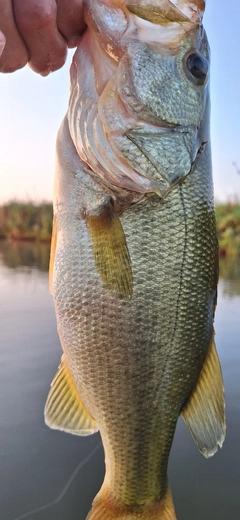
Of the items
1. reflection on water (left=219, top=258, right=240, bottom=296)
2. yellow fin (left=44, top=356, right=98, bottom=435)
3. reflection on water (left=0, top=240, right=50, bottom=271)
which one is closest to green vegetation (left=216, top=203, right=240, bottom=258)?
reflection on water (left=219, top=258, right=240, bottom=296)

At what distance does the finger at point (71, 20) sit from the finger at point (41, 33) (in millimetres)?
28

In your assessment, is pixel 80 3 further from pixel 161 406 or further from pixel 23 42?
pixel 161 406

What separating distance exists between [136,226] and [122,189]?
5.6 inches

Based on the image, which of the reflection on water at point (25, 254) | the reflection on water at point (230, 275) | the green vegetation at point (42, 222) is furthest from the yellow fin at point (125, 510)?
the green vegetation at point (42, 222)

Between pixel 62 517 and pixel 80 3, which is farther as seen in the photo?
pixel 62 517

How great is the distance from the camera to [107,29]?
1.43 metres

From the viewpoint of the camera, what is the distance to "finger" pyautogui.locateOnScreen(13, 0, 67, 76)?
49.4 inches

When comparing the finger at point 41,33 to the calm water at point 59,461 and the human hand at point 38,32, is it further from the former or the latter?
the calm water at point 59,461

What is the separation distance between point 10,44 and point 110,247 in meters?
0.72

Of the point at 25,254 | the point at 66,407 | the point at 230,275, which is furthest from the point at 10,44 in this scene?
the point at 25,254

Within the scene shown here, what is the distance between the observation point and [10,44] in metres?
1.33

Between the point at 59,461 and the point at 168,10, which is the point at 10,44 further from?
the point at 59,461

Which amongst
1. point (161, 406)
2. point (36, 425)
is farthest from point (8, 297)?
point (161, 406)

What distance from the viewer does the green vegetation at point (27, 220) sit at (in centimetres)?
2041
